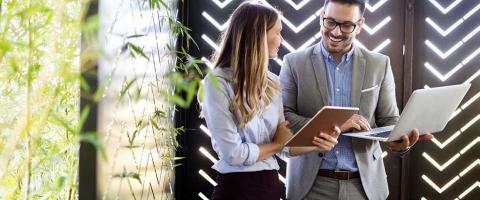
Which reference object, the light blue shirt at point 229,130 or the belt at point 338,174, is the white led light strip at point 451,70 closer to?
the belt at point 338,174

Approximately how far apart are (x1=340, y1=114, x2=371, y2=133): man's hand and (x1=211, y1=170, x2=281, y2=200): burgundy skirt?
1.33ft

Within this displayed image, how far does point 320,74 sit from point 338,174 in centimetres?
43

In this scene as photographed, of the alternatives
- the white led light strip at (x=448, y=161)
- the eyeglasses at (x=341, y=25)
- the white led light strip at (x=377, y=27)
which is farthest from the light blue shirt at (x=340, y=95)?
the white led light strip at (x=448, y=161)

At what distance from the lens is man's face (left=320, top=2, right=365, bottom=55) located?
245cm

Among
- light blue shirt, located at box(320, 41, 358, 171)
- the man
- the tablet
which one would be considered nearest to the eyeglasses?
the man

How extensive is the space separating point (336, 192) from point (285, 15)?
1283 millimetres

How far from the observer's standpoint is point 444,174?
3383 mm

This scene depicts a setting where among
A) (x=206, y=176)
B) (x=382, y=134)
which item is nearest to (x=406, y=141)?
(x=382, y=134)

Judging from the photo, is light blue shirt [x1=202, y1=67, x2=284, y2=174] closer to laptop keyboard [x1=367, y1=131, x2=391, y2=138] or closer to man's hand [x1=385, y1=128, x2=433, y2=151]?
laptop keyboard [x1=367, y1=131, x2=391, y2=138]

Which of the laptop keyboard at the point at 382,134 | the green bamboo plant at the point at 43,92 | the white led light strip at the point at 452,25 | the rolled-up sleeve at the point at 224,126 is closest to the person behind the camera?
the green bamboo plant at the point at 43,92

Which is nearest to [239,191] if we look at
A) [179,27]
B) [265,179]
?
[265,179]

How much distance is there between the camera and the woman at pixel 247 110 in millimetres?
2008

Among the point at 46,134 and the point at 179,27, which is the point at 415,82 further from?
the point at 46,134

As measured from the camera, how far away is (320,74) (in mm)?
2514
